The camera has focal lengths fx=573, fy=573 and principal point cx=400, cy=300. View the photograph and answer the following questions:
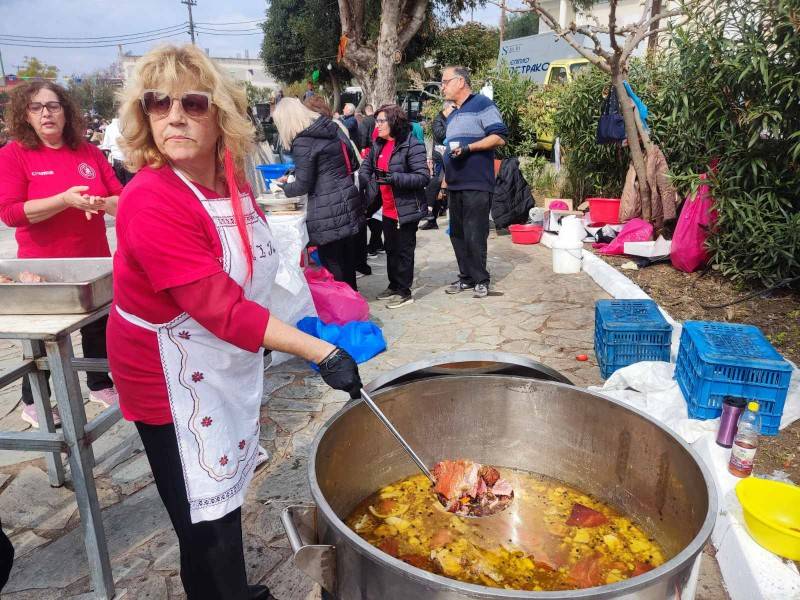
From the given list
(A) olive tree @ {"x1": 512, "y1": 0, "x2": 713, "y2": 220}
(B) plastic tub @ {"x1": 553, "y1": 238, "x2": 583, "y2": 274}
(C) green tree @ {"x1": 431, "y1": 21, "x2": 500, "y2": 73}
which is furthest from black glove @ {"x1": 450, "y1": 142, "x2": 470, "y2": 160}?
(C) green tree @ {"x1": 431, "y1": 21, "x2": 500, "y2": 73}

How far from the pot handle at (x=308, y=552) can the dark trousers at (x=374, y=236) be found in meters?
6.44

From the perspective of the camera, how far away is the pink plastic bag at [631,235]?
283 inches

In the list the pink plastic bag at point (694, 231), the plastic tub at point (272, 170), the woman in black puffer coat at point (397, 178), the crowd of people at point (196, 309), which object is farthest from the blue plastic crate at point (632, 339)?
the plastic tub at point (272, 170)

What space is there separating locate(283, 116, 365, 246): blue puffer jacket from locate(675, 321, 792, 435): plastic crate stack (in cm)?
317

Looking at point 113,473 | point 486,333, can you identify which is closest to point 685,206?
point 486,333

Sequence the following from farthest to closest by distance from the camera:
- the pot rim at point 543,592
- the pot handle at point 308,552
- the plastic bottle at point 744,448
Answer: the plastic bottle at point 744,448 < the pot handle at point 308,552 < the pot rim at point 543,592

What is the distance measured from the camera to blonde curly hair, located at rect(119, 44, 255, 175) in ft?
5.56

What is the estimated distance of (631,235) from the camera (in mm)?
7234

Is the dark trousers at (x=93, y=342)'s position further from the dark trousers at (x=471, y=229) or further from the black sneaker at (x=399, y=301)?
the dark trousers at (x=471, y=229)

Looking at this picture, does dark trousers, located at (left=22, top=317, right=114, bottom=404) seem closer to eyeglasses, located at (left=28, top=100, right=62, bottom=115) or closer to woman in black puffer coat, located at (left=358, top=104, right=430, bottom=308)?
eyeglasses, located at (left=28, top=100, right=62, bottom=115)

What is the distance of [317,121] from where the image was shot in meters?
5.12

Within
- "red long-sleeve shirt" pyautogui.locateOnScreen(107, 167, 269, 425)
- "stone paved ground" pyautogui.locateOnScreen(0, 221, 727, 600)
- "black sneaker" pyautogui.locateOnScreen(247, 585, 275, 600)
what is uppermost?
"red long-sleeve shirt" pyautogui.locateOnScreen(107, 167, 269, 425)

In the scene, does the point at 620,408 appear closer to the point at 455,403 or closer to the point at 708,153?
the point at 455,403

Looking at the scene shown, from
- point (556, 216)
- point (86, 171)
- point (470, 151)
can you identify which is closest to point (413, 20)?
point (556, 216)
